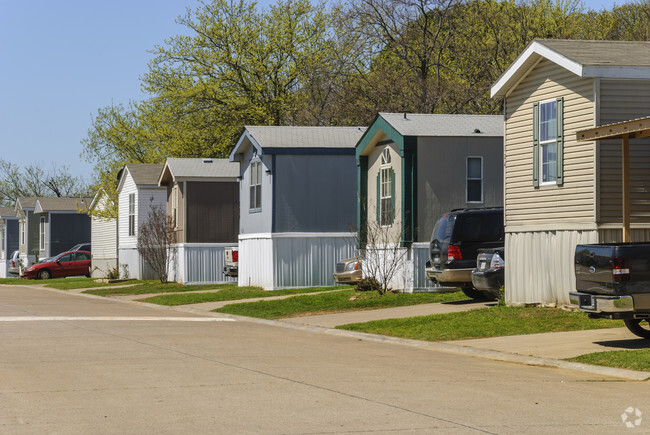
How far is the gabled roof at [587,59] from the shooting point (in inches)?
726

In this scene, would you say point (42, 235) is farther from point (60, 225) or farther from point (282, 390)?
point (282, 390)

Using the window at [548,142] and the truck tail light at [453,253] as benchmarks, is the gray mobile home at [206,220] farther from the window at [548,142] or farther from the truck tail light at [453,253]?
the window at [548,142]

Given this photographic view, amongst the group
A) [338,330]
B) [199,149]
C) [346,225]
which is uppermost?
[199,149]

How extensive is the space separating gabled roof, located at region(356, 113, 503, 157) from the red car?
117 feet

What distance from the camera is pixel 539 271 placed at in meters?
20.2

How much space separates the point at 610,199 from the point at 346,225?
48.8 ft

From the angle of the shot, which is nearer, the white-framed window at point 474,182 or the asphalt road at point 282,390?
the asphalt road at point 282,390

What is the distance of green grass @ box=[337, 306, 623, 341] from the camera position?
1747cm

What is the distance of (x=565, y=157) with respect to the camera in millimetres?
19531

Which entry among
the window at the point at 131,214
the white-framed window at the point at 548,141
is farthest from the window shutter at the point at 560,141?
the window at the point at 131,214

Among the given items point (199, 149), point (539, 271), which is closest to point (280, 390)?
point (539, 271)

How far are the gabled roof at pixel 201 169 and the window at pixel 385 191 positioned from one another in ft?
39.3

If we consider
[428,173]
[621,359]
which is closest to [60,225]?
[428,173]

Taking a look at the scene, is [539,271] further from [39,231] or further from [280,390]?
[39,231]
